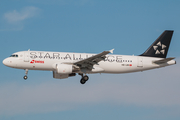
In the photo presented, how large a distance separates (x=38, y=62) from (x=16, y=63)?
3087 millimetres

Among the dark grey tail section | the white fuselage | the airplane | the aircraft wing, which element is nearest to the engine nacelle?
the airplane

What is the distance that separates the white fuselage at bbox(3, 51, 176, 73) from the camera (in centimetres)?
4394

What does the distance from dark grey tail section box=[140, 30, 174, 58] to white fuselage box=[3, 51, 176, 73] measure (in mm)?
1208

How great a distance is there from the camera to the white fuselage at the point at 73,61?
4394cm

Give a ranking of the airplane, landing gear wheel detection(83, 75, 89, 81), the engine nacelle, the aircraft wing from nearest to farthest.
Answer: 1. the aircraft wing
2. the engine nacelle
3. the airplane
4. landing gear wheel detection(83, 75, 89, 81)

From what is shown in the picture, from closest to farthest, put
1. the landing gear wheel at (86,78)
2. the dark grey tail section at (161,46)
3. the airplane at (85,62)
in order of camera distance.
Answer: the airplane at (85,62) → the landing gear wheel at (86,78) → the dark grey tail section at (161,46)

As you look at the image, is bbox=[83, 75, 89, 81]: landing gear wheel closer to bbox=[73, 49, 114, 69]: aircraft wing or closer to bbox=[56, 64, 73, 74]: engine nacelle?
bbox=[73, 49, 114, 69]: aircraft wing

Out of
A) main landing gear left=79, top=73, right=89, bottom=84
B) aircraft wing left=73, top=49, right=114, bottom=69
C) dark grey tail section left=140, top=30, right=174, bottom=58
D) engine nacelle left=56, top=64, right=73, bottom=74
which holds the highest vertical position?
dark grey tail section left=140, top=30, right=174, bottom=58

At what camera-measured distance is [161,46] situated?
1956 inches

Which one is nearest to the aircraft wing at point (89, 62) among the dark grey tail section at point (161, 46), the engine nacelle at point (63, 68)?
the engine nacelle at point (63, 68)

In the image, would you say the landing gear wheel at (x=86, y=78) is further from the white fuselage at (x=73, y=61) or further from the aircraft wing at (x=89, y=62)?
the aircraft wing at (x=89, y=62)

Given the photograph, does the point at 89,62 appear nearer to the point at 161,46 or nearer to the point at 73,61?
the point at 73,61

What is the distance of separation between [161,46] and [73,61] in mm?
14477

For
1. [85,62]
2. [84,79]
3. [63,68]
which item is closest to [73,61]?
[85,62]
